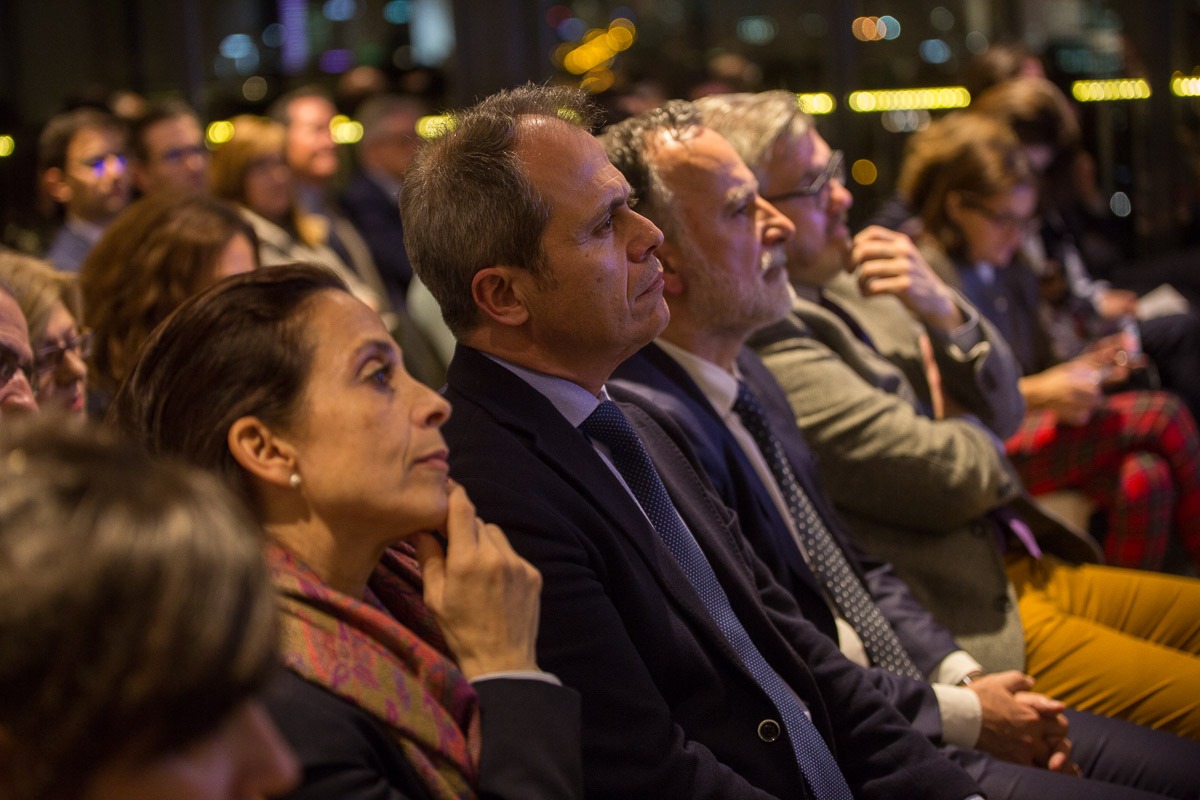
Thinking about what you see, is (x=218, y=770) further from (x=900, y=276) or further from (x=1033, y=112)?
(x=1033, y=112)

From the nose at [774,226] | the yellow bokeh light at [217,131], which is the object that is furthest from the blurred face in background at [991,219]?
the yellow bokeh light at [217,131]

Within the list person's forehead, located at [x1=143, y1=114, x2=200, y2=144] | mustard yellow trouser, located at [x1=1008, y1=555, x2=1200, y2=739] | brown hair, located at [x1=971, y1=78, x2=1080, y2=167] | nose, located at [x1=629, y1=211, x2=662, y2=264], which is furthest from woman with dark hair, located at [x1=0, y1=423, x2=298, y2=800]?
brown hair, located at [x1=971, y1=78, x2=1080, y2=167]

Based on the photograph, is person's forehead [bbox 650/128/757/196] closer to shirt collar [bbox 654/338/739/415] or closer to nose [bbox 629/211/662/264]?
shirt collar [bbox 654/338/739/415]

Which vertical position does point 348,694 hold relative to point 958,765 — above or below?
above

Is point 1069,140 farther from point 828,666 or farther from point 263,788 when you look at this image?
point 263,788

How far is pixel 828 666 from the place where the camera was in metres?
1.91

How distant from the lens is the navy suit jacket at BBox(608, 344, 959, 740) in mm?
2051

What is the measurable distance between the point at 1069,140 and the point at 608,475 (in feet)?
12.3

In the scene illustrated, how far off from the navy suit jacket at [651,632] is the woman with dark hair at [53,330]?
78cm

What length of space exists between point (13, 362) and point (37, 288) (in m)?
0.51

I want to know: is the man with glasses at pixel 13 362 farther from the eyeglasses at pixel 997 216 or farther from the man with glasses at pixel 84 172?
the eyeglasses at pixel 997 216

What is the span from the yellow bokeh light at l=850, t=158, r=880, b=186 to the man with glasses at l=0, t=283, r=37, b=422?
5135 millimetres

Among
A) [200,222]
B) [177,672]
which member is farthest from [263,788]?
[200,222]

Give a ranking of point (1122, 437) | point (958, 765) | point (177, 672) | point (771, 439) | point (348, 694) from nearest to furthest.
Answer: point (177, 672) < point (348, 694) < point (958, 765) < point (771, 439) < point (1122, 437)
